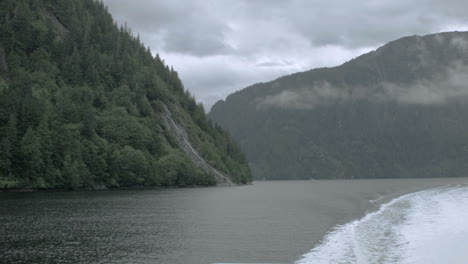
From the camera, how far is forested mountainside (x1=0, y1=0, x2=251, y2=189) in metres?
115

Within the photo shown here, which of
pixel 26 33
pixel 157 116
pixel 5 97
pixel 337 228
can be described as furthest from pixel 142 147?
pixel 337 228

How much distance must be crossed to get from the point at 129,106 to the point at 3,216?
114815mm

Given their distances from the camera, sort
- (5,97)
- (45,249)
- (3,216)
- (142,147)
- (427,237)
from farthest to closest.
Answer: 1. (142,147)
2. (5,97)
3. (3,216)
4. (427,237)
5. (45,249)

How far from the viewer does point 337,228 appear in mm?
54156

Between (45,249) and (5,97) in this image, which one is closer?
(45,249)

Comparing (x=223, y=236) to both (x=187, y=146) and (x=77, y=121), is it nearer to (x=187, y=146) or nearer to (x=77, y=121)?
(x=77, y=121)

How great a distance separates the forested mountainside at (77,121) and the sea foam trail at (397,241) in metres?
81.7

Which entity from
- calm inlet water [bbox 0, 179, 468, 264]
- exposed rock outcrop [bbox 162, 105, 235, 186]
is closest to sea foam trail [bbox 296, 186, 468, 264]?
calm inlet water [bbox 0, 179, 468, 264]

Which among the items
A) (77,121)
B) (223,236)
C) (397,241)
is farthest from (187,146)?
(397,241)

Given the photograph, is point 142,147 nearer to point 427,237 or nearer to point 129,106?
point 129,106

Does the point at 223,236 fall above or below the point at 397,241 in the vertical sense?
above

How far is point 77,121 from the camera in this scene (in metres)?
138

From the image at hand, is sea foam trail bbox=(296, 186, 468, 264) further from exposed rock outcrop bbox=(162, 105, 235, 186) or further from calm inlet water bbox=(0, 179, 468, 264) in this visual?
exposed rock outcrop bbox=(162, 105, 235, 186)

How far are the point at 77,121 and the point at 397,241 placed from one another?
11246 cm
